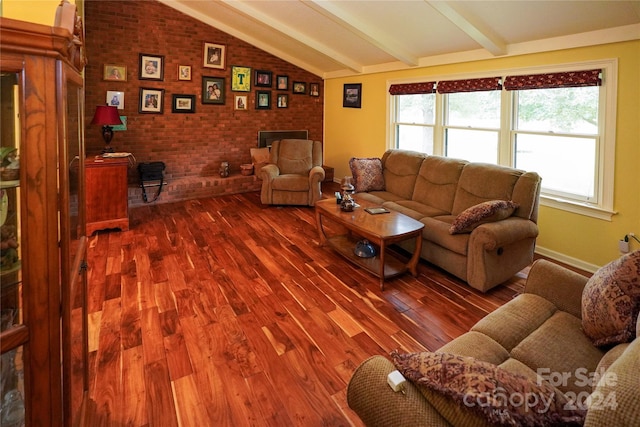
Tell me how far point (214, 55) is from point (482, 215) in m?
5.29

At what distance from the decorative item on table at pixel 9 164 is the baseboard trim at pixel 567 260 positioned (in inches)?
165

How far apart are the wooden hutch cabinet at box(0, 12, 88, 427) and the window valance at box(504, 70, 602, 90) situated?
3.97 metres

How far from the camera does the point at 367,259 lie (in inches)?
137

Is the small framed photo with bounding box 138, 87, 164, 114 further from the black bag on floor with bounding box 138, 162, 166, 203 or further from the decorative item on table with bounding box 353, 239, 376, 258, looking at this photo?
the decorative item on table with bounding box 353, 239, 376, 258

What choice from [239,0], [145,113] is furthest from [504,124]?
[145,113]

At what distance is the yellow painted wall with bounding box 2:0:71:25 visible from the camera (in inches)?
52.3

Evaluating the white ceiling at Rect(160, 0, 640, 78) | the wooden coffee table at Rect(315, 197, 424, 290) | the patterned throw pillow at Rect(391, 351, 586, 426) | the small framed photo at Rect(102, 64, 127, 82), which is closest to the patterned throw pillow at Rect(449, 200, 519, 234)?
the wooden coffee table at Rect(315, 197, 424, 290)

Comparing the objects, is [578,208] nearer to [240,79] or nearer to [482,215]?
[482,215]

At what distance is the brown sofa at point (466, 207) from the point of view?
2949 mm

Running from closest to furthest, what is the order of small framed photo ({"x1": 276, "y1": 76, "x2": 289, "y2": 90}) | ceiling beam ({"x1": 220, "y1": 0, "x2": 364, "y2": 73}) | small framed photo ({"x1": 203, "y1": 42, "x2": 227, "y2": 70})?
ceiling beam ({"x1": 220, "y1": 0, "x2": 364, "y2": 73})
small framed photo ({"x1": 203, "y1": 42, "x2": 227, "y2": 70})
small framed photo ({"x1": 276, "y1": 76, "x2": 289, "y2": 90})

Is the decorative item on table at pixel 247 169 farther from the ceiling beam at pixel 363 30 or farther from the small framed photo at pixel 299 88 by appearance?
the ceiling beam at pixel 363 30

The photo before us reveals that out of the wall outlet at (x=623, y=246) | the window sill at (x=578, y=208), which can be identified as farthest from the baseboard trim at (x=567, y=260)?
the window sill at (x=578, y=208)

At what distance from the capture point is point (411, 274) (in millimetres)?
3348

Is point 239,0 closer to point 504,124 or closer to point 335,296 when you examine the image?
point 504,124
